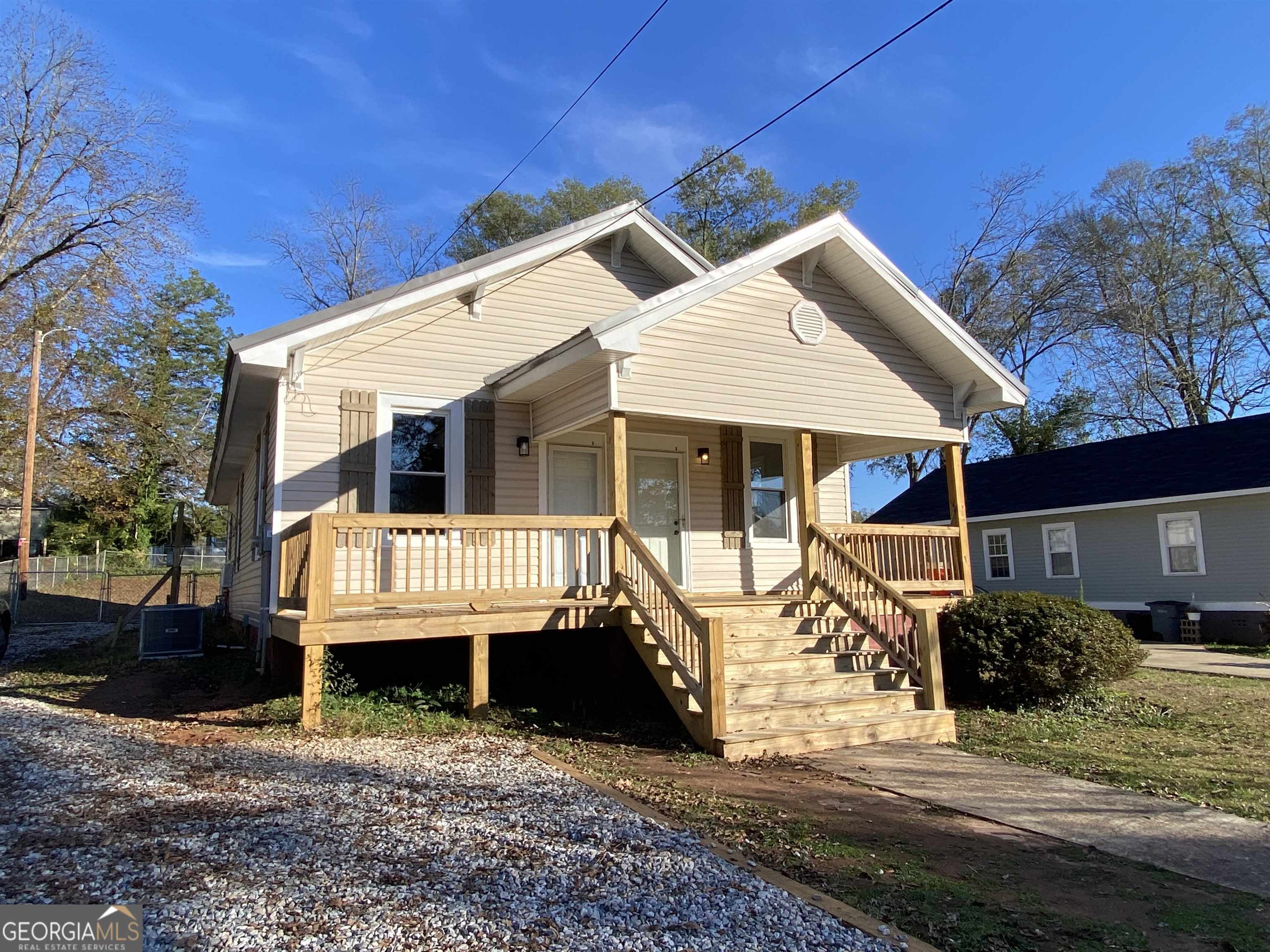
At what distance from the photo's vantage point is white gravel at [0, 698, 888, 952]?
325 centimetres

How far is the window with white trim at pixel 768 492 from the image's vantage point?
1162cm

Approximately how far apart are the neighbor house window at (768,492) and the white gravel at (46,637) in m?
10.4

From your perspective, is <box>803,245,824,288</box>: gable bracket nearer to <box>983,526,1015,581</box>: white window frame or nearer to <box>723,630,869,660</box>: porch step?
<box>723,630,869,660</box>: porch step

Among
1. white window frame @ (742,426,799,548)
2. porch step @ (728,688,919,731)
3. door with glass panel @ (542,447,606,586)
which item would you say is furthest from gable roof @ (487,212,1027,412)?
porch step @ (728,688,919,731)

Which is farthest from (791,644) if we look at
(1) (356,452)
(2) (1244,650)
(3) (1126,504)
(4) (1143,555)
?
(4) (1143,555)

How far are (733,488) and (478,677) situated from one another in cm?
498

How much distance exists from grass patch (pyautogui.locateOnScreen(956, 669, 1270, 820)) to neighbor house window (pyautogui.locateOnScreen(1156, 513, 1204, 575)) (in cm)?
870

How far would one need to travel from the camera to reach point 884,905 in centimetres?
372

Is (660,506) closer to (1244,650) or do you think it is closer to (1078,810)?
(1078,810)

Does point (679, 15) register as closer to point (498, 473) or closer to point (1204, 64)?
point (498, 473)

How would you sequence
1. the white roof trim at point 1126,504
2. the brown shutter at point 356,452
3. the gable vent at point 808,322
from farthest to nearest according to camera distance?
the white roof trim at point 1126,504 < the gable vent at point 808,322 < the brown shutter at point 356,452

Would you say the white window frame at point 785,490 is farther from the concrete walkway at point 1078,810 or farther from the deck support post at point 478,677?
the deck support post at point 478,677

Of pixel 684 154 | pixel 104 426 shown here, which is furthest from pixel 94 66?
pixel 684 154

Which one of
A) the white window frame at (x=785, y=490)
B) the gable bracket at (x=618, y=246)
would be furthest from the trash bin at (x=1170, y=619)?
the gable bracket at (x=618, y=246)
